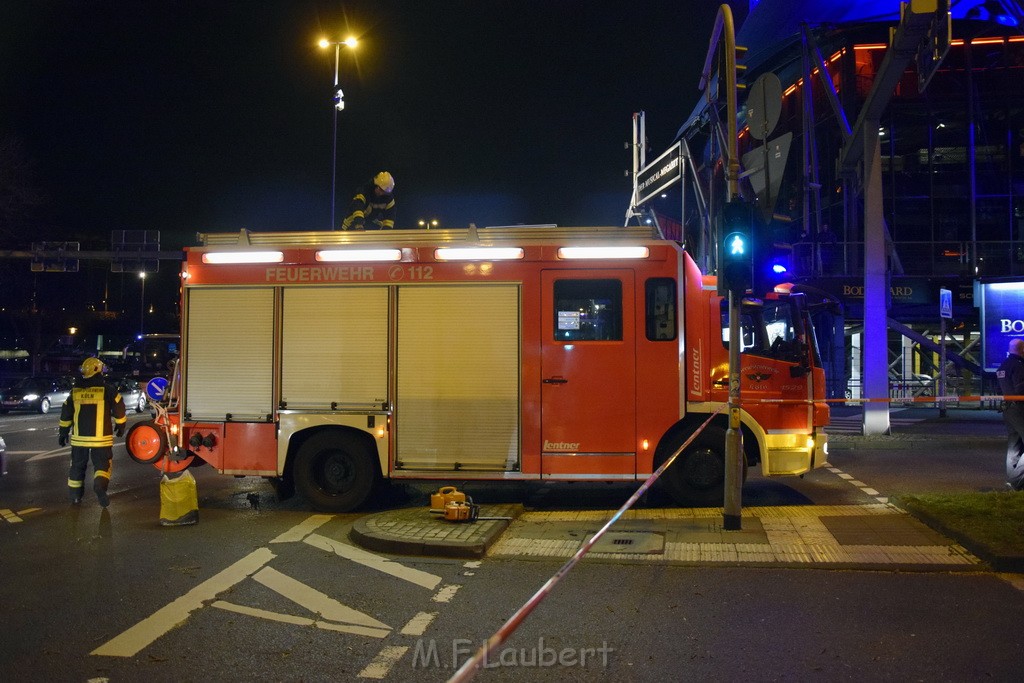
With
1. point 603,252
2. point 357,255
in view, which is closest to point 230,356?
point 357,255

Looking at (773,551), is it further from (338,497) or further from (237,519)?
(237,519)

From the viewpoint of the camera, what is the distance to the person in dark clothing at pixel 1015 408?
31.2ft

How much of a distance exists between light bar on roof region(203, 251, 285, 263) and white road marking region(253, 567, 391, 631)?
4.03 metres

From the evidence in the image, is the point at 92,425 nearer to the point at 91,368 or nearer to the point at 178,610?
the point at 91,368

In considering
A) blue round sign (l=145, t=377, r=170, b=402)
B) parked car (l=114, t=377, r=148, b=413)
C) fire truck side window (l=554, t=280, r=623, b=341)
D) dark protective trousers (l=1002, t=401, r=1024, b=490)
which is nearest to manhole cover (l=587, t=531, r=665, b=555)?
fire truck side window (l=554, t=280, r=623, b=341)

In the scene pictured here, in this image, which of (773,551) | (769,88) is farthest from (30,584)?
(769,88)

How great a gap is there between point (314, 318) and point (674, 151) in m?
22.6

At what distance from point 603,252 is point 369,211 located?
12.0 feet

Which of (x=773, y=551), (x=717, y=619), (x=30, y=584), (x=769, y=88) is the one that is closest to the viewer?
(x=717, y=619)

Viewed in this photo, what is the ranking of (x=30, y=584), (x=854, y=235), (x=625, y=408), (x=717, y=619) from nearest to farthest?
(x=717, y=619)
(x=30, y=584)
(x=625, y=408)
(x=854, y=235)

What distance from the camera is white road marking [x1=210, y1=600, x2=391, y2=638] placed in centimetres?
531

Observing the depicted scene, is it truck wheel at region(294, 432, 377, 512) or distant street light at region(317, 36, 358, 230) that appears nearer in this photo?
truck wheel at region(294, 432, 377, 512)

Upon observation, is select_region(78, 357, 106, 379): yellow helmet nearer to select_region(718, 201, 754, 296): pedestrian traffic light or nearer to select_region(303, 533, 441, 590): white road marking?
select_region(303, 533, 441, 590): white road marking

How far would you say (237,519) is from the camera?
8.97 m
